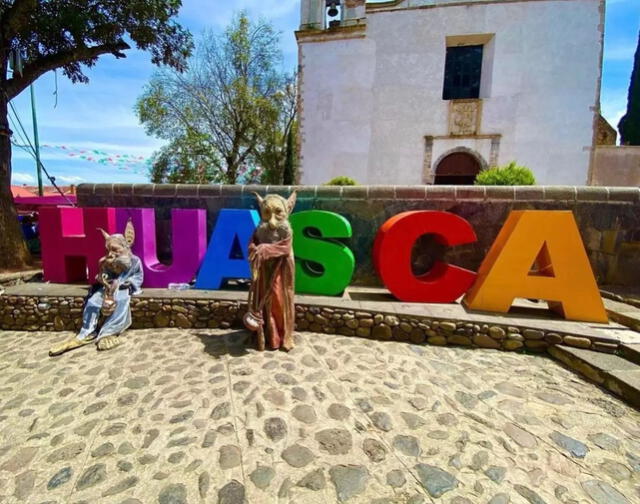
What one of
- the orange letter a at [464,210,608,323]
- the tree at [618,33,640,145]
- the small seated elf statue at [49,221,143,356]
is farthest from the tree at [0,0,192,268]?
the tree at [618,33,640,145]

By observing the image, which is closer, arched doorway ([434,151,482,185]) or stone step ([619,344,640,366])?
stone step ([619,344,640,366])

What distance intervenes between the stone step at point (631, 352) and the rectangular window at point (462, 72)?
1249cm

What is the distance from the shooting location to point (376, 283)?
5734 mm

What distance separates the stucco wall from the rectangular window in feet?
18.1

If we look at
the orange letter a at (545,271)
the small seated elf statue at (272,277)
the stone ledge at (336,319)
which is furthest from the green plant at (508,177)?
the small seated elf statue at (272,277)

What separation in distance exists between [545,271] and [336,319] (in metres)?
3.09

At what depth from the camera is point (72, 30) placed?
6.42 m

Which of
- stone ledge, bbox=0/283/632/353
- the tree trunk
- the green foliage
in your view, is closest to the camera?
stone ledge, bbox=0/283/632/353

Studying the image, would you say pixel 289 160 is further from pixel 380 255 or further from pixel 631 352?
pixel 631 352

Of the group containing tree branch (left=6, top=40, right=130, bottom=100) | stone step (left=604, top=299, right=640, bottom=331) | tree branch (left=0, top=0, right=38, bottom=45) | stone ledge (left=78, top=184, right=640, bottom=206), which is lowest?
stone step (left=604, top=299, right=640, bottom=331)

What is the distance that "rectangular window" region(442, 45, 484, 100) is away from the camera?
12.9 metres

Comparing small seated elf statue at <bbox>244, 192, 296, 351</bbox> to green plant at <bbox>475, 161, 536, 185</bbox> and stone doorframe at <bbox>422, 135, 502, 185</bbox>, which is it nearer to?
green plant at <bbox>475, 161, 536, 185</bbox>

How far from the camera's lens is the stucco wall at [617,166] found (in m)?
12.0

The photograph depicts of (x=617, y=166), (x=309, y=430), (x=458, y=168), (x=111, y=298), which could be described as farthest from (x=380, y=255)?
(x=617, y=166)
